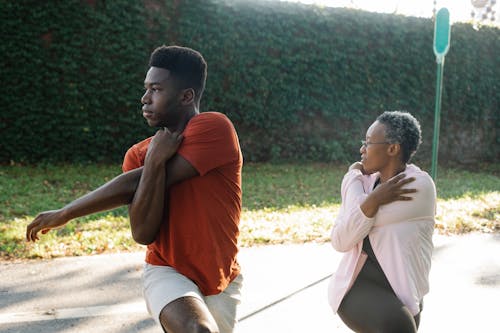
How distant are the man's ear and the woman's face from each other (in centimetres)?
95

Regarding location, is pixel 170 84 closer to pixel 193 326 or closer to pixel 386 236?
pixel 193 326

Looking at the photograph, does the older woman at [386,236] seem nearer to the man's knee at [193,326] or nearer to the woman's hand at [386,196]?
the woman's hand at [386,196]

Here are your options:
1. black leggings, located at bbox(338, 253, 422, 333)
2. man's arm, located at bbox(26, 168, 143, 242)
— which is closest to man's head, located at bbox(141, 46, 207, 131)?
man's arm, located at bbox(26, 168, 143, 242)

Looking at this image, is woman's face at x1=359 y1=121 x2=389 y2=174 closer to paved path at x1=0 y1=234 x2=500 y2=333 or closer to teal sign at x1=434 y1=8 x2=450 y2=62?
paved path at x1=0 y1=234 x2=500 y2=333

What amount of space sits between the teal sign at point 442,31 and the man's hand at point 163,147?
562cm

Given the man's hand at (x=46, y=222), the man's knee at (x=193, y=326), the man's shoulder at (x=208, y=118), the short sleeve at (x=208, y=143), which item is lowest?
the man's knee at (x=193, y=326)

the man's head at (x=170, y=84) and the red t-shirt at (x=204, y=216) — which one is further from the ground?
the man's head at (x=170, y=84)

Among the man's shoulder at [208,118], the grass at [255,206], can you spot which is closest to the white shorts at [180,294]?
the man's shoulder at [208,118]

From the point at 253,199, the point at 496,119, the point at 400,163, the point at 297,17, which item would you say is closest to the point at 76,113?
the point at 253,199

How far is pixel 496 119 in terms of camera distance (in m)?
16.5

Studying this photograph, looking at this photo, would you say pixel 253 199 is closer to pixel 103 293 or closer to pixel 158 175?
pixel 103 293

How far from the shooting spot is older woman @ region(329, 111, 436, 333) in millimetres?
2793

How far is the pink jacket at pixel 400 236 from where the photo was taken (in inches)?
110

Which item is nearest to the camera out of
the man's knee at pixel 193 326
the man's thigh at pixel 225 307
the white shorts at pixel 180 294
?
the man's knee at pixel 193 326
